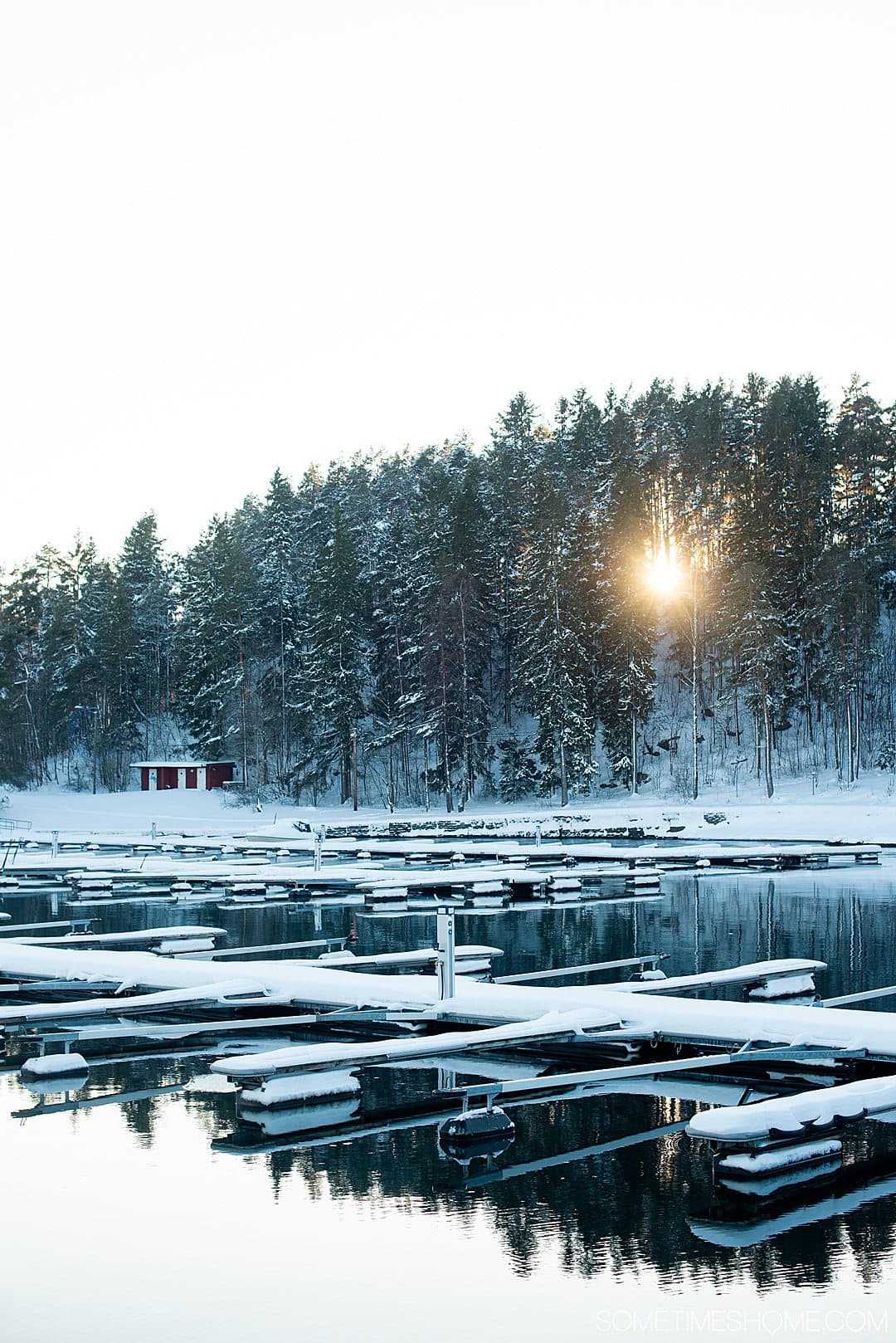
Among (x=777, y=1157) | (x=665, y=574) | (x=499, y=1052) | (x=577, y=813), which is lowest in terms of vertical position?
(x=499, y=1052)

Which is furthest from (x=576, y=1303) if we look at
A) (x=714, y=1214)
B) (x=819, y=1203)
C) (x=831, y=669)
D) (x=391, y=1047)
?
(x=831, y=669)

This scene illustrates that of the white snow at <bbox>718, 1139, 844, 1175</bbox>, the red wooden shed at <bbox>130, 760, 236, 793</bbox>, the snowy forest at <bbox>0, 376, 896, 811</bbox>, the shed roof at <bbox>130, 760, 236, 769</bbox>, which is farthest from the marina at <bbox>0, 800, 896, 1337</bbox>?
the red wooden shed at <bbox>130, 760, 236, 793</bbox>

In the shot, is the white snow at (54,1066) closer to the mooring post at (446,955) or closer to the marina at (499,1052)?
the marina at (499,1052)

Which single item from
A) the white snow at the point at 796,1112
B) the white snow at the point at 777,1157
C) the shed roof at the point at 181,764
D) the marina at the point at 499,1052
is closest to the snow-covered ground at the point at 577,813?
the shed roof at the point at 181,764

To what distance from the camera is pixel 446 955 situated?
13.6 metres

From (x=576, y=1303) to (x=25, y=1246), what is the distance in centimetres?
329

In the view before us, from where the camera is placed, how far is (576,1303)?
6.86m

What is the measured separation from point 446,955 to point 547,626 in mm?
47616

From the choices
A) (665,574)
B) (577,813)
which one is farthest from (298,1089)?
(665,574)

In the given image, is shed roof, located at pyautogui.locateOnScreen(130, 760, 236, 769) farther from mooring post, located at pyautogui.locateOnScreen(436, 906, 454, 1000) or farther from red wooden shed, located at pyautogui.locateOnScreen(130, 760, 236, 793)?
mooring post, located at pyautogui.locateOnScreen(436, 906, 454, 1000)

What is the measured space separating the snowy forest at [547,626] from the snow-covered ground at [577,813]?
63.5 inches

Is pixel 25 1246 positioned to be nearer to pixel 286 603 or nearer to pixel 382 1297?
pixel 382 1297

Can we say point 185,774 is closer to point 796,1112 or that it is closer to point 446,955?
point 446,955

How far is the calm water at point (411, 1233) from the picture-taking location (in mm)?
6770
